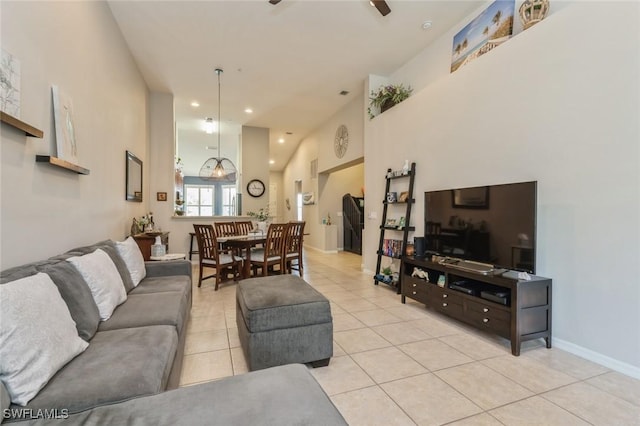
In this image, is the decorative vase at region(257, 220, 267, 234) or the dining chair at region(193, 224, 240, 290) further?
the decorative vase at region(257, 220, 267, 234)

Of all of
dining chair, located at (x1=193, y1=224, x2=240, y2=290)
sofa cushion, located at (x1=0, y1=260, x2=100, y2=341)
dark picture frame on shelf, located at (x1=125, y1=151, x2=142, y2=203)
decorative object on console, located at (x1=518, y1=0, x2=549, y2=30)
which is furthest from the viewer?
dining chair, located at (x1=193, y1=224, x2=240, y2=290)

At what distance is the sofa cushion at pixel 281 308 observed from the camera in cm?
198

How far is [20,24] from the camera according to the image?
68.4 inches

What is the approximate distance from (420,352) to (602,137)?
210 cm

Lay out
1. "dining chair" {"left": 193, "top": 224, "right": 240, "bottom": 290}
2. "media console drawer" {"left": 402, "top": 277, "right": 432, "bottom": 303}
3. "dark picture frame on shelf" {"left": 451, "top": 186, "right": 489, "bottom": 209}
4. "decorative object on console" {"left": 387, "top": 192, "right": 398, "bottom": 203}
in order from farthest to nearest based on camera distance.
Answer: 1. "decorative object on console" {"left": 387, "top": 192, "right": 398, "bottom": 203}
2. "dining chair" {"left": 193, "top": 224, "right": 240, "bottom": 290}
3. "media console drawer" {"left": 402, "top": 277, "right": 432, "bottom": 303}
4. "dark picture frame on shelf" {"left": 451, "top": 186, "right": 489, "bottom": 209}

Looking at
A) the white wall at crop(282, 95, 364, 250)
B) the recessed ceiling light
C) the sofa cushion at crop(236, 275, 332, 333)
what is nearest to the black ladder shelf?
the white wall at crop(282, 95, 364, 250)

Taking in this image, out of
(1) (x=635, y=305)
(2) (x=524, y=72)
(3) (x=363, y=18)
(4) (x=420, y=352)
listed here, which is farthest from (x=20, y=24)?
(1) (x=635, y=305)

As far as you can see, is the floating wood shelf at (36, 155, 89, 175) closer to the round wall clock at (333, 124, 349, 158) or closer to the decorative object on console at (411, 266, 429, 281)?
the decorative object on console at (411, 266, 429, 281)

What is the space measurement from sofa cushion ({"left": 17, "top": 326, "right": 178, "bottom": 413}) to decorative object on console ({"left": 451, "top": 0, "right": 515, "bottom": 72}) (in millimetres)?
3903

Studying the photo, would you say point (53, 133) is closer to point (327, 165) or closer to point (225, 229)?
point (225, 229)

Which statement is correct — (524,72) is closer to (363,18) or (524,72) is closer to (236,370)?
(363,18)

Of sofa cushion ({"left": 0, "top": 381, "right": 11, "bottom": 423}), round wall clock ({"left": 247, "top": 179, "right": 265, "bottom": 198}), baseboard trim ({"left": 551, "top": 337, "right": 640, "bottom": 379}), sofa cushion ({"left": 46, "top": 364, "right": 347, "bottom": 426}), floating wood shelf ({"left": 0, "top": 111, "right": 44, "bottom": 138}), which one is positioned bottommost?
baseboard trim ({"left": 551, "top": 337, "right": 640, "bottom": 379})

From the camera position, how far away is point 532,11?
2672mm

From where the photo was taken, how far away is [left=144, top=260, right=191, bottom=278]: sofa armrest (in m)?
3.08
